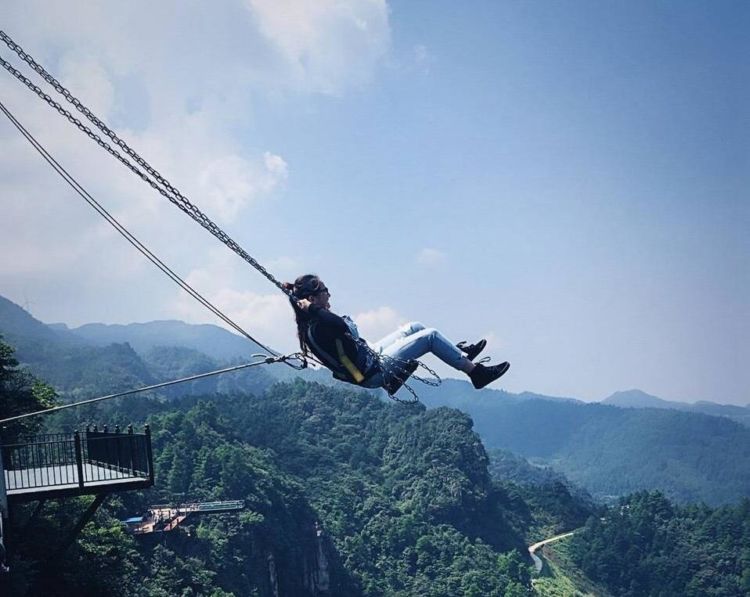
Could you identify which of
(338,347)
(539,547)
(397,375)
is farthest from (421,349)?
(539,547)

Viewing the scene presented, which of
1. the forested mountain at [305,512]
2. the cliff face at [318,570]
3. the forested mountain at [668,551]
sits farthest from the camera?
the forested mountain at [668,551]

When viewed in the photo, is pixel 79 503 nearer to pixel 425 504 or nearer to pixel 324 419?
pixel 425 504

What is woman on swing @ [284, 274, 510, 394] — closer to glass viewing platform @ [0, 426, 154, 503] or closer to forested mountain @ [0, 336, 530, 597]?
glass viewing platform @ [0, 426, 154, 503]

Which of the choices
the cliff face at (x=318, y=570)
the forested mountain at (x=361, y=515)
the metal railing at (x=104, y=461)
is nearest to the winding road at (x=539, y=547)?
the forested mountain at (x=361, y=515)

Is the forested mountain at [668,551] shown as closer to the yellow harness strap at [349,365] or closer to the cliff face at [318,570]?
the cliff face at [318,570]

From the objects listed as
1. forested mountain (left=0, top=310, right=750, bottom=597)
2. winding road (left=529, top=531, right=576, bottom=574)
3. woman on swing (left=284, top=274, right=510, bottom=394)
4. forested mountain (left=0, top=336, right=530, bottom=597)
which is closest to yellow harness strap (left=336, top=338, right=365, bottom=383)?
woman on swing (left=284, top=274, right=510, bottom=394)

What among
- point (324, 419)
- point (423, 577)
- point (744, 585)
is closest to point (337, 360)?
point (423, 577)

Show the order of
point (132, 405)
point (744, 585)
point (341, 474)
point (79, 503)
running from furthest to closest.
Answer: point (132, 405)
point (341, 474)
point (744, 585)
point (79, 503)
